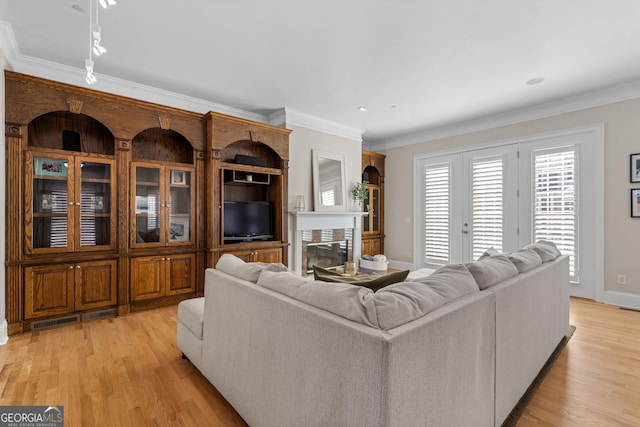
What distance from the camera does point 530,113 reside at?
4.58m

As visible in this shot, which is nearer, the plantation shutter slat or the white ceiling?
the white ceiling

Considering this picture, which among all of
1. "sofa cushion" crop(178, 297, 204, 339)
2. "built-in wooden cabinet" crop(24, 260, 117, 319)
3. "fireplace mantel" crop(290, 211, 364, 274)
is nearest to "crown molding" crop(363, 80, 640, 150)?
"fireplace mantel" crop(290, 211, 364, 274)

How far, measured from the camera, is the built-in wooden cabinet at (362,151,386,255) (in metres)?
6.30

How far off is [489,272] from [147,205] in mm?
3686

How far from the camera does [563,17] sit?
97.9 inches

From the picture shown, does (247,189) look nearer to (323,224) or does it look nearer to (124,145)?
(323,224)

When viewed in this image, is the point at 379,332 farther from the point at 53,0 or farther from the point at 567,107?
the point at 567,107

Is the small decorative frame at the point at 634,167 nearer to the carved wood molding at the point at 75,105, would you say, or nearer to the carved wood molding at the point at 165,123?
the carved wood molding at the point at 165,123

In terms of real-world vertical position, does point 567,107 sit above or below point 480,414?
above

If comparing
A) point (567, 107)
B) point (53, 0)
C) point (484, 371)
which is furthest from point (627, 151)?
point (53, 0)

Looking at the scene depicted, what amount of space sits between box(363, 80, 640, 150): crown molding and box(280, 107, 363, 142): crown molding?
3.86 feet

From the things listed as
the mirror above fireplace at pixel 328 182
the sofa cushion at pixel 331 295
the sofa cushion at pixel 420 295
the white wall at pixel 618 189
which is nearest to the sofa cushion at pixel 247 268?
the sofa cushion at pixel 331 295

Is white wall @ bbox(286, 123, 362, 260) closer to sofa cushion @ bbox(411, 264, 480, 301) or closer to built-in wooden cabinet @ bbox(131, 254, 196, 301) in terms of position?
built-in wooden cabinet @ bbox(131, 254, 196, 301)

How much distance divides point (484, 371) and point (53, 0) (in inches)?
147
